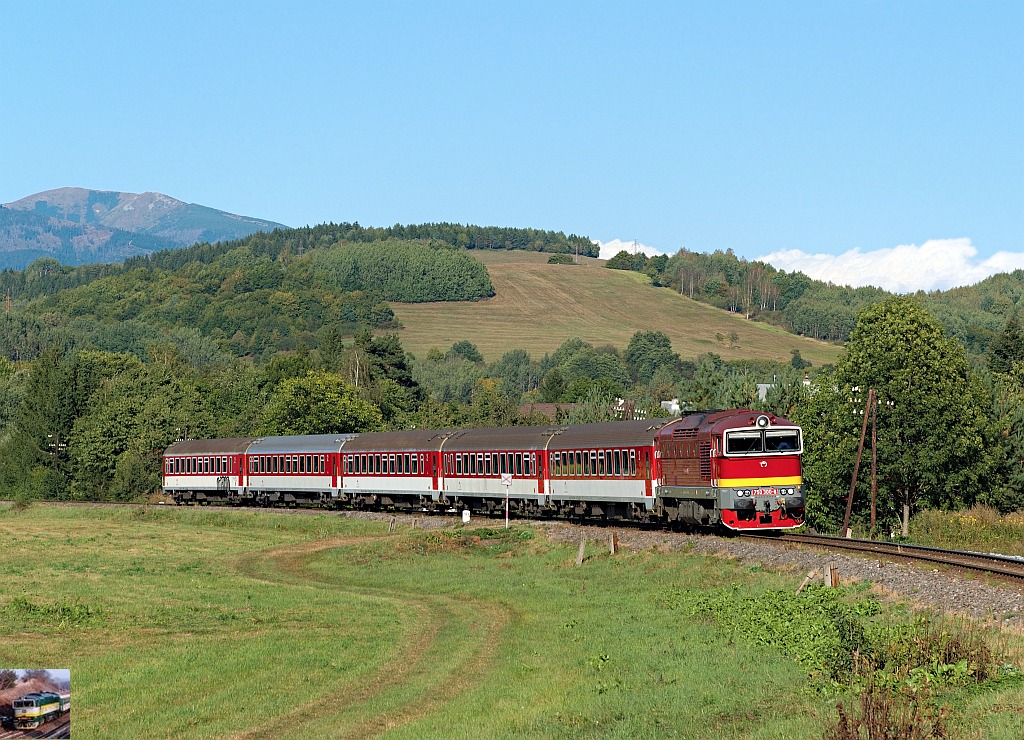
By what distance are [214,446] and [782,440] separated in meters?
58.3

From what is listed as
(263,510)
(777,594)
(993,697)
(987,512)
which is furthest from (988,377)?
(993,697)

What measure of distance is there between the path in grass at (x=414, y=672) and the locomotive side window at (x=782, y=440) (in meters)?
12.1

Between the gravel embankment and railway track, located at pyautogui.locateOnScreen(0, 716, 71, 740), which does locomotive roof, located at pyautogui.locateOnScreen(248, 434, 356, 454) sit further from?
railway track, located at pyautogui.locateOnScreen(0, 716, 71, 740)

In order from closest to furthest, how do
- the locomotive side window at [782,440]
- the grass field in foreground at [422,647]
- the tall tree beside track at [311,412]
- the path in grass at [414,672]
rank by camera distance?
1. the grass field in foreground at [422,647]
2. the path in grass at [414,672]
3. the locomotive side window at [782,440]
4. the tall tree beside track at [311,412]

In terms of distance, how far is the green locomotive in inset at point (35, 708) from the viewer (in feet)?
37.2

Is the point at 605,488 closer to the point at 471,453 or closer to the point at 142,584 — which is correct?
the point at 471,453

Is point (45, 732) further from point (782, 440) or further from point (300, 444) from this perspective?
point (300, 444)

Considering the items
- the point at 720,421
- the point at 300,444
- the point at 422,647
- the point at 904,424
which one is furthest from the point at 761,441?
the point at 300,444

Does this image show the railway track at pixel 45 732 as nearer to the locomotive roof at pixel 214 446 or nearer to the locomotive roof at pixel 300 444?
the locomotive roof at pixel 300 444

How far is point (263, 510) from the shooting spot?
76.3m

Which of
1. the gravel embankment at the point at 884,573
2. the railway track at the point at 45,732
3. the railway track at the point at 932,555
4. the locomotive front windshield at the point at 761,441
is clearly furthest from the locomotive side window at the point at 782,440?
the railway track at the point at 45,732

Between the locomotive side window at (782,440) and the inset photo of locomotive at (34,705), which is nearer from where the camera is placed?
the inset photo of locomotive at (34,705)

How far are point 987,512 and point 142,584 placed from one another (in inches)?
1265

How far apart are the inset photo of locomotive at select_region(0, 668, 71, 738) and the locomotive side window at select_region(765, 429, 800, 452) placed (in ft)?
109
